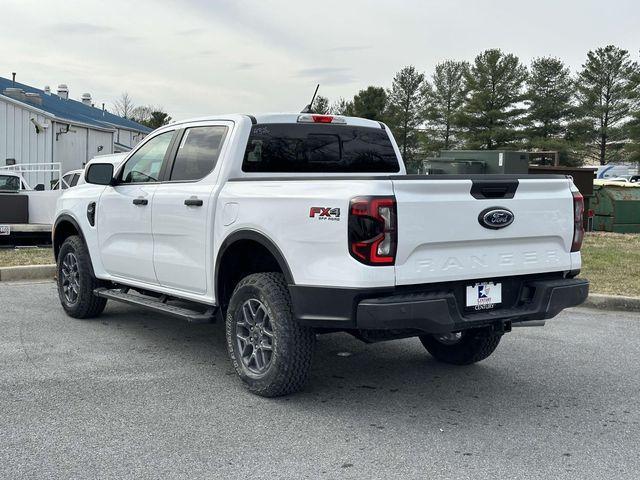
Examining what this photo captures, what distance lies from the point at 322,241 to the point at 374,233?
1.07 ft

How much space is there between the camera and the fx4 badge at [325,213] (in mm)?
4176

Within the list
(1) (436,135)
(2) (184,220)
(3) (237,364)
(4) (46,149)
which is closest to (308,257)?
(3) (237,364)

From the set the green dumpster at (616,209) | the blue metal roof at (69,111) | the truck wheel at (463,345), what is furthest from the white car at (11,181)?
the blue metal roof at (69,111)

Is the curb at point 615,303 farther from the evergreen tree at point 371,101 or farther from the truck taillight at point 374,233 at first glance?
the evergreen tree at point 371,101

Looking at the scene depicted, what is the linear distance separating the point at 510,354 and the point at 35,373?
377 centimetres

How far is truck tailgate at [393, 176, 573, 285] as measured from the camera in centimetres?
419

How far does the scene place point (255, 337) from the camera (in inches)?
192

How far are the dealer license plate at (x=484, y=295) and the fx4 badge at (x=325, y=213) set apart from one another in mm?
968

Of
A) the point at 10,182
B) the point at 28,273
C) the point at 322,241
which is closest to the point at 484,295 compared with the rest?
the point at 322,241

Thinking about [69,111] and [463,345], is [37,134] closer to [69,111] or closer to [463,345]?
[69,111]

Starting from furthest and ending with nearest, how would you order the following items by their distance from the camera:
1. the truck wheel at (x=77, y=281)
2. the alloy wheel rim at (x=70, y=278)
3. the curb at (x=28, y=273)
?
the curb at (x=28, y=273) → the alloy wheel rim at (x=70, y=278) → the truck wheel at (x=77, y=281)

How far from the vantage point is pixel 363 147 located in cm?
607

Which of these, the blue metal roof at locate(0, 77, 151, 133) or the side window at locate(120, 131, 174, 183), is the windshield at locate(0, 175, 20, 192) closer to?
the side window at locate(120, 131, 174, 183)

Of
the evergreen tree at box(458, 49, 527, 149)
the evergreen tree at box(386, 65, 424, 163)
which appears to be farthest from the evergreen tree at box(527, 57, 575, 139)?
the evergreen tree at box(386, 65, 424, 163)
